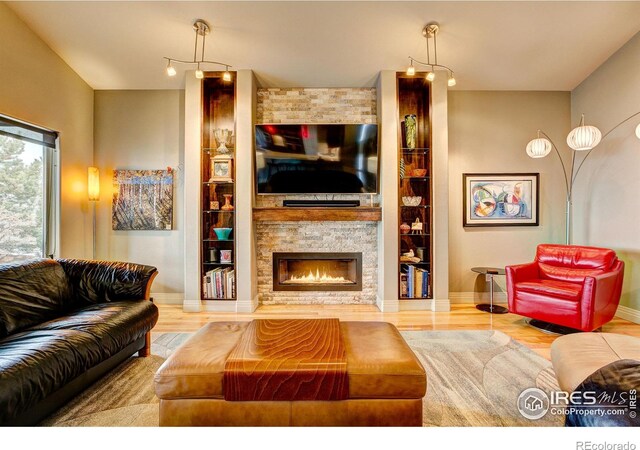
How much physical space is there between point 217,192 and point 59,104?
6.29ft

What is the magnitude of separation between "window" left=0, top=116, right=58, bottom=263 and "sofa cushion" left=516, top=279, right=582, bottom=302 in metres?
4.99

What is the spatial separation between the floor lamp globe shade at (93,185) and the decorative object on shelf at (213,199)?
1.40 m

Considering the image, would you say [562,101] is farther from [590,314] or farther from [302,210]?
[302,210]

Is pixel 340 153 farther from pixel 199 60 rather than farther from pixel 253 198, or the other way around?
pixel 199 60

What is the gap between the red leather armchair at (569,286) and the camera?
2619 mm

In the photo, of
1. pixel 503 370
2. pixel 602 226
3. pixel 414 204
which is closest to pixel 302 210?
pixel 414 204

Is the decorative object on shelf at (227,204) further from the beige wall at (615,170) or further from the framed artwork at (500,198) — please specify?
the beige wall at (615,170)

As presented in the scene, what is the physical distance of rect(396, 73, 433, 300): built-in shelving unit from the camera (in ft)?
12.0

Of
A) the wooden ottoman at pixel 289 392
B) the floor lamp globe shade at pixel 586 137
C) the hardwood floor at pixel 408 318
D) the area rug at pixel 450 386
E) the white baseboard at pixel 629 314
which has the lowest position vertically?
the hardwood floor at pixel 408 318

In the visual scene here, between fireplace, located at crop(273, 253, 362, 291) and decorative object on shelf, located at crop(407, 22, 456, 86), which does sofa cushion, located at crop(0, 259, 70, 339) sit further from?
decorative object on shelf, located at crop(407, 22, 456, 86)

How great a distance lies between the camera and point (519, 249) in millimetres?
3971

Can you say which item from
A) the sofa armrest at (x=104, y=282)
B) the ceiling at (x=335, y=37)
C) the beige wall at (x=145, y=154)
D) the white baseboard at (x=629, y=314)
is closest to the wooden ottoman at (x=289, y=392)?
the sofa armrest at (x=104, y=282)

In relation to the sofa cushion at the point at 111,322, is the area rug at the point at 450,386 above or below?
below

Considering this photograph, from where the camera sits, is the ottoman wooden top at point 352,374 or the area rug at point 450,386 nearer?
the ottoman wooden top at point 352,374
